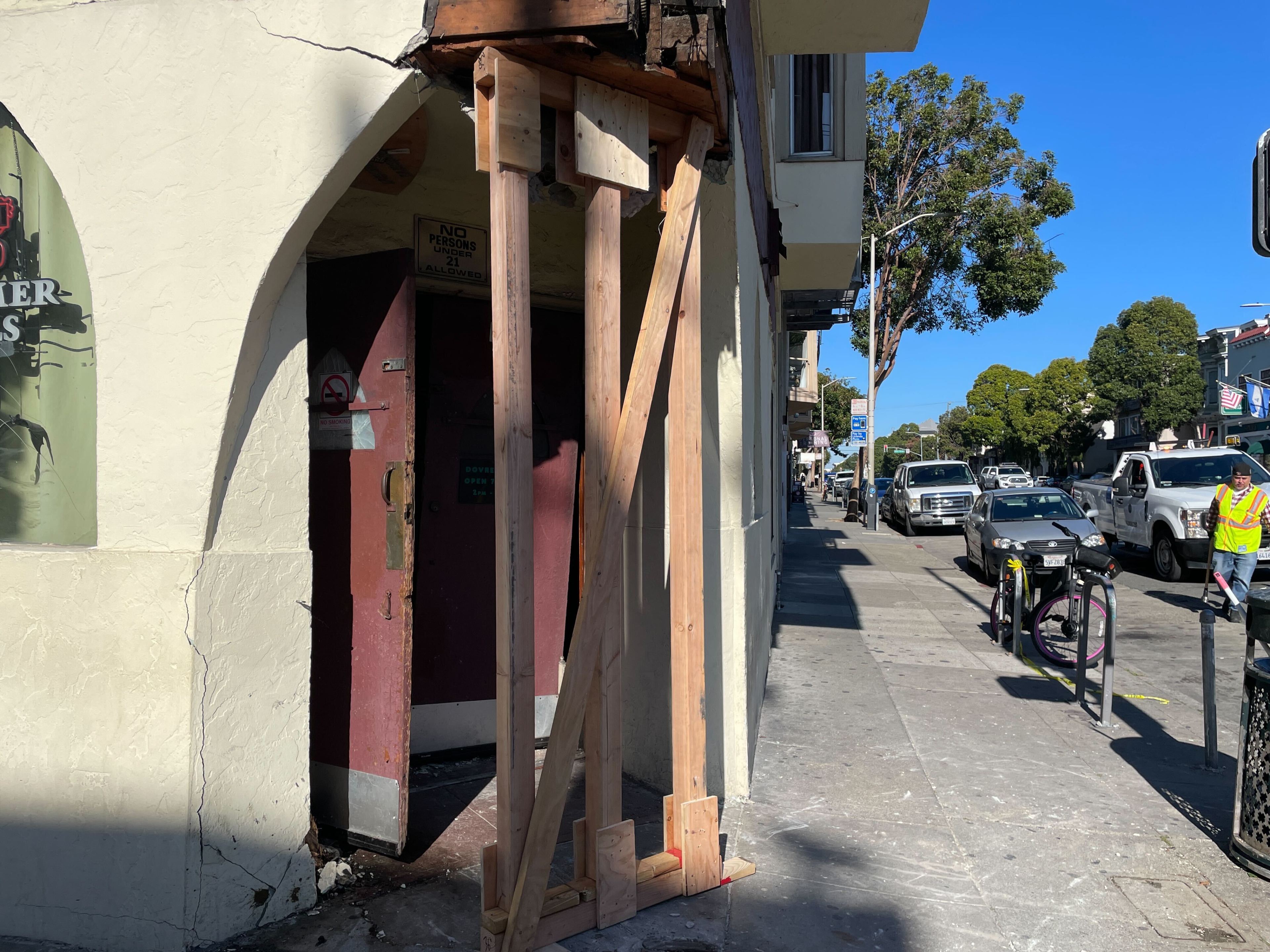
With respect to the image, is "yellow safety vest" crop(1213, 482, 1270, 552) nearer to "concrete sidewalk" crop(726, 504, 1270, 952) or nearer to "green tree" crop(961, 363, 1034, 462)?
"concrete sidewalk" crop(726, 504, 1270, 952)

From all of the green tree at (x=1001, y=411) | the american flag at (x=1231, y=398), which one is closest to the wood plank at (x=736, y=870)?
the american flag at (x=1231, y=398)

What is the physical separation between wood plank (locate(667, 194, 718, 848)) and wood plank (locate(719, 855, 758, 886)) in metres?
0.12

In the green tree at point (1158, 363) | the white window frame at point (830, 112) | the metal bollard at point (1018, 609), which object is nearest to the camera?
the metal bollard at point (1018, 609)

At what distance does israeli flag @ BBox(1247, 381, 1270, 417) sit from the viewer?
41.8 m

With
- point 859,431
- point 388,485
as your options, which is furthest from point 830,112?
point 859,431

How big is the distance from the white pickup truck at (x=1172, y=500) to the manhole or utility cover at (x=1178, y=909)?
31.5ft

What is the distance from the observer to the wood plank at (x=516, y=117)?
9.60 ft

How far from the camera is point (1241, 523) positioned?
9.71 m

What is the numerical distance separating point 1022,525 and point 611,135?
11922mm

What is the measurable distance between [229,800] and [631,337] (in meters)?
2.88

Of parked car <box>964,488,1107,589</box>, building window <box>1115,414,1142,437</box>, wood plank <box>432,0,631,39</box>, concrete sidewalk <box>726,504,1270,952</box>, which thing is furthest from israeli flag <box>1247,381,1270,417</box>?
wood plank <box>432,0,631,39</box>

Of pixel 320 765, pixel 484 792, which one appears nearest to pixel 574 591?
pixel 484 792

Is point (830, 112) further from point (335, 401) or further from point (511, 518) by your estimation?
point (511, 518)

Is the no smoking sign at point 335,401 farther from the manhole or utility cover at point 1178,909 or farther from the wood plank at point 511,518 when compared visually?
the manhole or utility cover at point 1178,909
